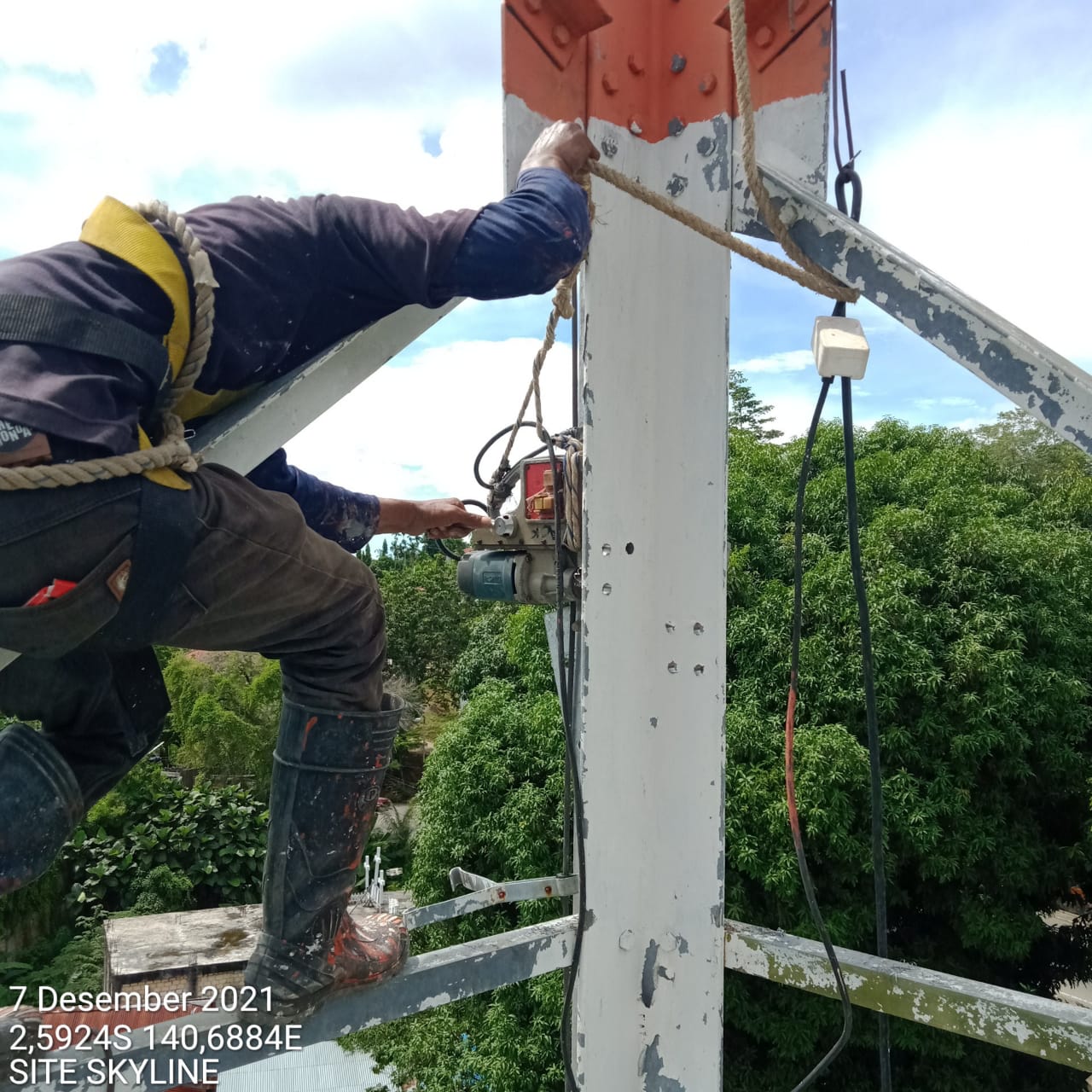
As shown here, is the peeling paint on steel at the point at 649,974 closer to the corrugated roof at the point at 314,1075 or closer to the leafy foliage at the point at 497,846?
the leafy foliage at the point at 497,846

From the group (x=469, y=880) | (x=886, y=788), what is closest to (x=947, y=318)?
(x=469, y=880)

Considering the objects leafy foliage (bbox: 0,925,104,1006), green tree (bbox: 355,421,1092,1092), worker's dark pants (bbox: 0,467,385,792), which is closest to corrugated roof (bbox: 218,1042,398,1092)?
green tree (bbox: 355,421,1092,1092)

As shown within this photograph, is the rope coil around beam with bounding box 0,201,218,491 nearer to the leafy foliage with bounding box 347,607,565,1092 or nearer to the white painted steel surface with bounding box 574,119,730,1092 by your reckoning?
the white painted steel surface with bounding box 574,119,730,1092

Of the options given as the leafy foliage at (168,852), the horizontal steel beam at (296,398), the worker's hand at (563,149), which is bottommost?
the leafy foliage at (168,852)

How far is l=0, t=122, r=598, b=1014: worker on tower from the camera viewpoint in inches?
41.7

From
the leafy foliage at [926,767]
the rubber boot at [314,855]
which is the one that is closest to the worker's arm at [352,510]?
the rubber boot at [314,855]

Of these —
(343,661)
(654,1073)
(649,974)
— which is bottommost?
(654,1073)

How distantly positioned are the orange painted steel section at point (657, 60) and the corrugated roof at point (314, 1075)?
34.5ft

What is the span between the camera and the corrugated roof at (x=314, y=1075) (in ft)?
32.7

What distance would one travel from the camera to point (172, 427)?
118 centimetres

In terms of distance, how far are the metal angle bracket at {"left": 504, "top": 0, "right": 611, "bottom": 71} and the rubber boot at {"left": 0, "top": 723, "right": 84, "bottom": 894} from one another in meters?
1.33

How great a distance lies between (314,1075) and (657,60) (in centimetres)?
1133

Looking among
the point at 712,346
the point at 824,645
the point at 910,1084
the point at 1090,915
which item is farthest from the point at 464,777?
the point at 712,346

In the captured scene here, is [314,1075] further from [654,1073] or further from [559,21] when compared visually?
[559,21]
